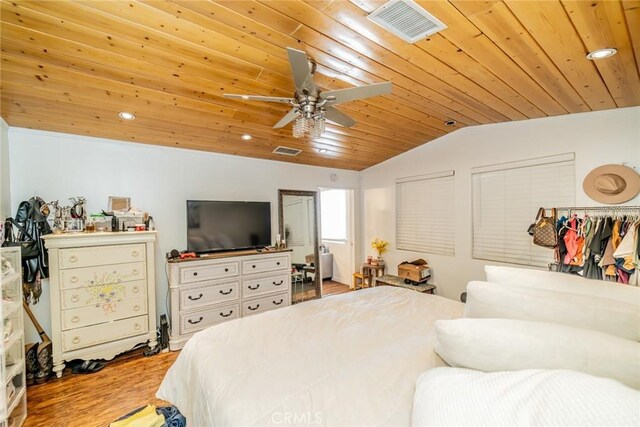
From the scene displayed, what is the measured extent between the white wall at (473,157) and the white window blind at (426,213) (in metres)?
0.10

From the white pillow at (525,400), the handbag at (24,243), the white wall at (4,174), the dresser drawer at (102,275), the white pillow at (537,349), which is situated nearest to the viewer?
the white pillow at (525,400)

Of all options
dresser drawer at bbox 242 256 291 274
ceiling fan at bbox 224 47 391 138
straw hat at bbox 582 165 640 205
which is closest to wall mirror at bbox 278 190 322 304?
dresser drawer at bbox 242 256 291 274

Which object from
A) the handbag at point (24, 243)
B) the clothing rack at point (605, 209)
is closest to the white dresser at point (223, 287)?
the handbag at point (24, 243)

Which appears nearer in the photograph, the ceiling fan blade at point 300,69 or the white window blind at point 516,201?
the ceiling fan blade at point 300,69

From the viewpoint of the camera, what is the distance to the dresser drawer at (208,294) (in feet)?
10.3

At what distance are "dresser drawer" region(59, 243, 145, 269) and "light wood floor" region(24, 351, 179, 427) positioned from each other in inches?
41.0

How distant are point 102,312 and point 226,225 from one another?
1.57 meters

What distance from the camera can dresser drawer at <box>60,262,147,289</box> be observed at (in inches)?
101

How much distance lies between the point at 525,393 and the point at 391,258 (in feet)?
13.9

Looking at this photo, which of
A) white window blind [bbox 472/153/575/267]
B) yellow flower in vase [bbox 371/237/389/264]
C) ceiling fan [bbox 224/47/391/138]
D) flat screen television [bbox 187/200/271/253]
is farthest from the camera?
yellow flower in vase [bbox 371/237/389/264]

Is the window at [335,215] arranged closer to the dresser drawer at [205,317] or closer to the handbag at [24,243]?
the dresser drawer at [205,317]

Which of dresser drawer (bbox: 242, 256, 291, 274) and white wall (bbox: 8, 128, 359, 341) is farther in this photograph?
dresser drawer (bbox: 242, 256, 291, 274)

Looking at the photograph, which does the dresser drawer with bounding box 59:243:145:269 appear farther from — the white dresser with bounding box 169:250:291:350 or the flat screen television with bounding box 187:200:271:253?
the flat screen television with bounding box 187:200:271:253

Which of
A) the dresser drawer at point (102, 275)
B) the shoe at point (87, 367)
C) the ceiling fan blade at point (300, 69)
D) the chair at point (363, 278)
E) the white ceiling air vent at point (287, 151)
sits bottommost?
the shoe at point (87, 367)
